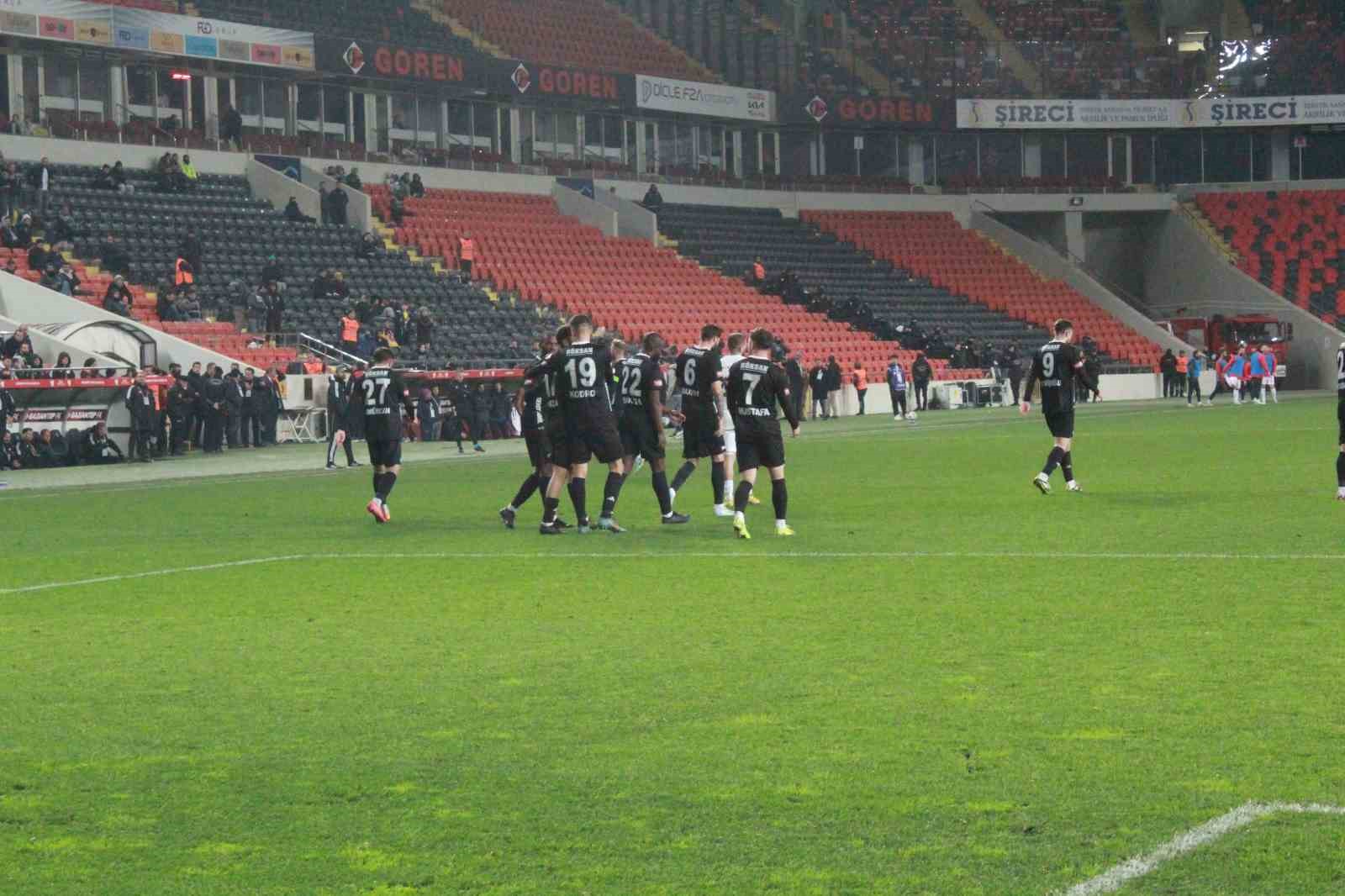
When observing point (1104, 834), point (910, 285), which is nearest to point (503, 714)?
point (1104, 834)

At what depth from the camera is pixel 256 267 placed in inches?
1834

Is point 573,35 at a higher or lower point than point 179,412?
higher

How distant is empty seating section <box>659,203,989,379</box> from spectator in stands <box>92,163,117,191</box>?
20.4 meters

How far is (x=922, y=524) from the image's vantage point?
18031 millimetres

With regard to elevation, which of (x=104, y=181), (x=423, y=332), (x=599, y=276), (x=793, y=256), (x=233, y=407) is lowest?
(x=233, y=407)

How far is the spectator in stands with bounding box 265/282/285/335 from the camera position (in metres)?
43.3

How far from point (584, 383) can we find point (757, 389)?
1650 mm

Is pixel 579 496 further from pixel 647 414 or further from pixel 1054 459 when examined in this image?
pixel 1054 459

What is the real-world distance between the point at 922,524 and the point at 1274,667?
8813mm

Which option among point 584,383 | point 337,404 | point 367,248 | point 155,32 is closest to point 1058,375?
point 584,383

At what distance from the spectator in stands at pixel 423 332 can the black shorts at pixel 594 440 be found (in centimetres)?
2792

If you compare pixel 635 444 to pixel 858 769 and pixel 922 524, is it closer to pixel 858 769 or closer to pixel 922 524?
pixel 922 524

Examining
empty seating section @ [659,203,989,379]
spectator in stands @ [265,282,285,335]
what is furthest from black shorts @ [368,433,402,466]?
empty seating section @ [659,203,989,379]

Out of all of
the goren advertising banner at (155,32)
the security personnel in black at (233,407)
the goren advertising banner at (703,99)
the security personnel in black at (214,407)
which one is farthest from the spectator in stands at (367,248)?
the goren advertising banner at (703,99)
